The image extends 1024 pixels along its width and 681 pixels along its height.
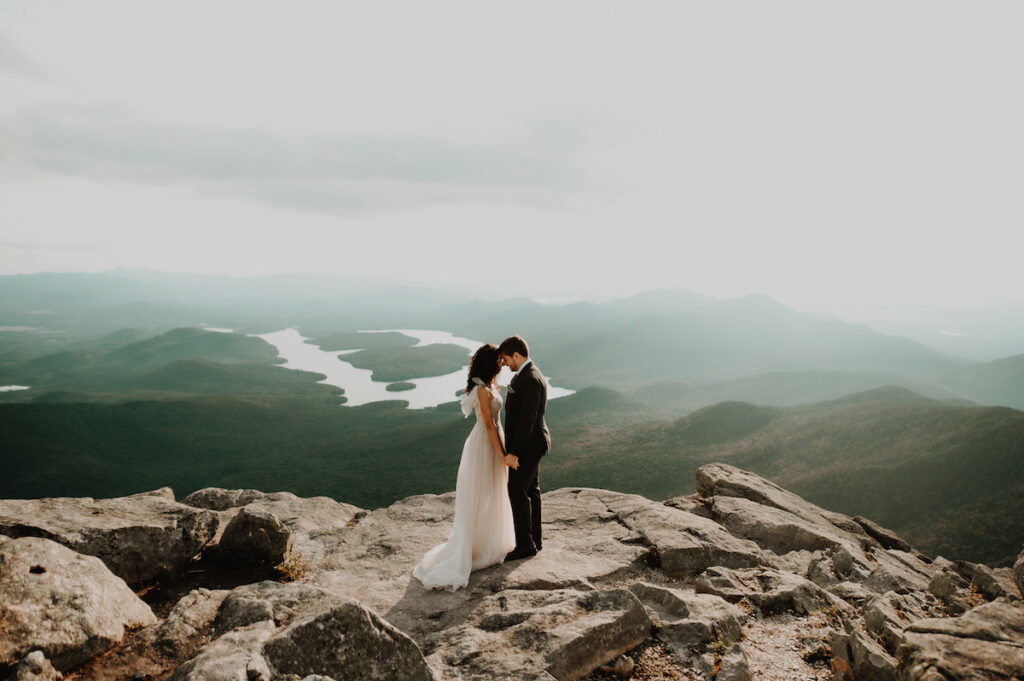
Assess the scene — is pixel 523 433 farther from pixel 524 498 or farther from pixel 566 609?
pixel 566 609

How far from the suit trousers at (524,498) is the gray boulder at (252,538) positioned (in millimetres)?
5353

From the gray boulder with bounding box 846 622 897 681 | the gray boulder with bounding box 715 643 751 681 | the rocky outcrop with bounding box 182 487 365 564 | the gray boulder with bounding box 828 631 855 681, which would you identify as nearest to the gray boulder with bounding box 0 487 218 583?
the rocky outcrop with bounding box 182 487 365 564

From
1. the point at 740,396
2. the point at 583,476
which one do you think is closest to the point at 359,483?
the point at 583,476

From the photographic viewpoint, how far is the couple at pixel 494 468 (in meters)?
9.34

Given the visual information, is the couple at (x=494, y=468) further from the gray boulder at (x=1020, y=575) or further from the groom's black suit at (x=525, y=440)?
the gray boulder at (x=1020, y=575)

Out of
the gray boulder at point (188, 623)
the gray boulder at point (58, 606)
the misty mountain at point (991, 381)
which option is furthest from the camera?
the misty mountain at point (991, 381)

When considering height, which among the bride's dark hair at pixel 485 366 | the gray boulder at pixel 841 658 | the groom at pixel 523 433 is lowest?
the gray boulder at pixel 841 658

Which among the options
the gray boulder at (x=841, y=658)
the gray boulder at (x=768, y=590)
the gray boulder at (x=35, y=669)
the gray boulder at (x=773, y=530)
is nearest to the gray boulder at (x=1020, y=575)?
the gray boulder at (x=773, y=530)

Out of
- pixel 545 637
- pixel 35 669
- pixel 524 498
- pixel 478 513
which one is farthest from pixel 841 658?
pixel 35 669

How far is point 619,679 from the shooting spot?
21.6 feet

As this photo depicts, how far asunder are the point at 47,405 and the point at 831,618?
121821 millimetres

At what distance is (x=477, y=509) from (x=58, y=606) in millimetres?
6335

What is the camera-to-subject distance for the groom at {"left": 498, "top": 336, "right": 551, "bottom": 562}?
370 inches

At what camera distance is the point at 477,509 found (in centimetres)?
972
